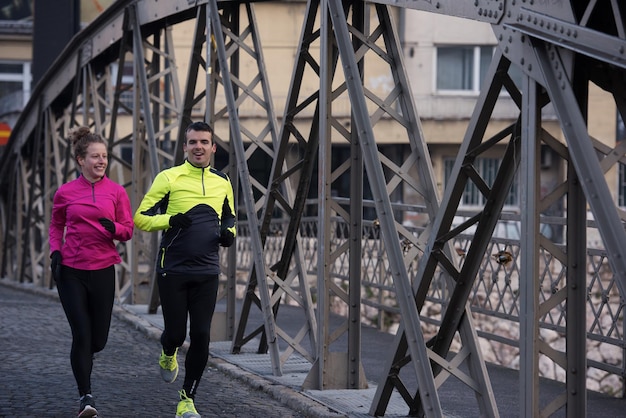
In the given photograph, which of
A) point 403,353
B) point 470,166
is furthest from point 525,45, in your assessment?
point 403,353

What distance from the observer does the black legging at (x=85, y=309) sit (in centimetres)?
818

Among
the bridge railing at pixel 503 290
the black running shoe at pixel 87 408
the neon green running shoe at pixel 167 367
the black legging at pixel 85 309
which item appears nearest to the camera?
the black running shoe at pixel 87 408

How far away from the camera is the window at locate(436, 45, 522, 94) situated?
44469mm

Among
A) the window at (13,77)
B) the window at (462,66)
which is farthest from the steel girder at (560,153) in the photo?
the window at (13,77)

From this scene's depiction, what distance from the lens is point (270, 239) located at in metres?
23.0

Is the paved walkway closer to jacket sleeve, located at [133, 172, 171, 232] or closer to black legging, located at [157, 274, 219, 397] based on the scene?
black legging, located at [157, 274, 219, 397]

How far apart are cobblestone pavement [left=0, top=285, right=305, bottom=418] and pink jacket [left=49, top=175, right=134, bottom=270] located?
105cm

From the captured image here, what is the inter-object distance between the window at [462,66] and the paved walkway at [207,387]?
31405 millimetres

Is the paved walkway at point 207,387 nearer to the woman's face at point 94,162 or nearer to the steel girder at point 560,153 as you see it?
the woman's face at point 94,162

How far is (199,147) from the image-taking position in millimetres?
8273

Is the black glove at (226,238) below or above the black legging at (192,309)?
above

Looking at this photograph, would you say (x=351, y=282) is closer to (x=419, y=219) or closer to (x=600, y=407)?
(x=600, y=407)

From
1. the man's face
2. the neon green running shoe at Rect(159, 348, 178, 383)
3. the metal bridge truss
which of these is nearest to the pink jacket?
the man's face

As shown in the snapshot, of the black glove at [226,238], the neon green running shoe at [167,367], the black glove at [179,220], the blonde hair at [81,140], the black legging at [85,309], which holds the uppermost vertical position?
the blonde hair at [81,140]
